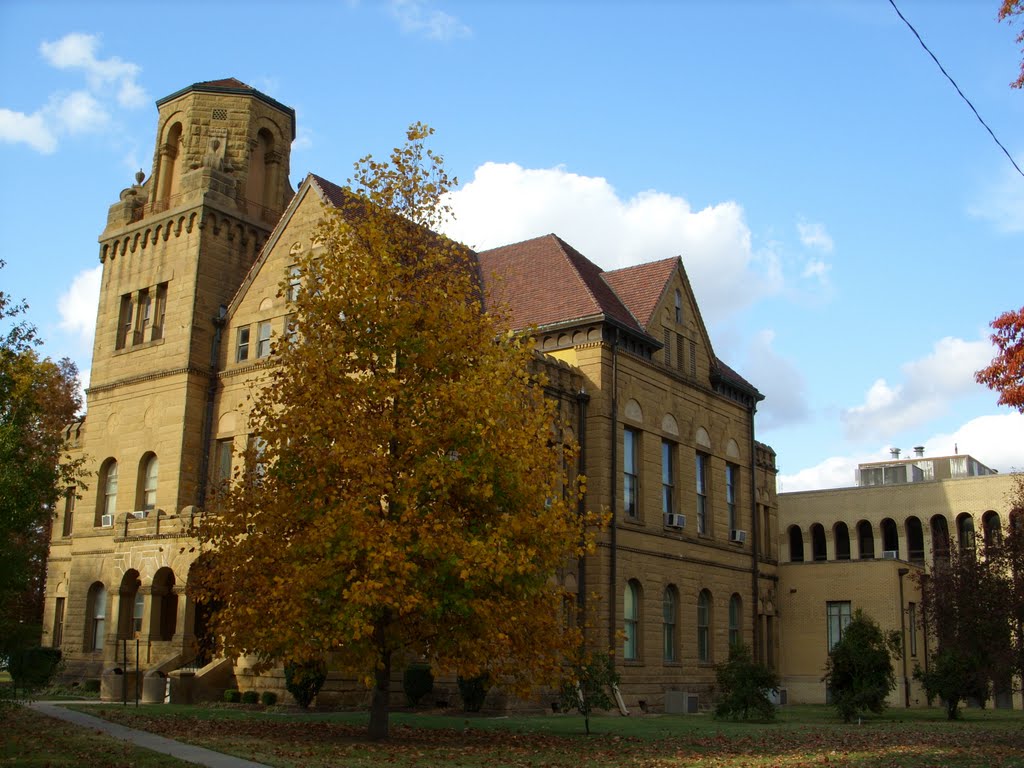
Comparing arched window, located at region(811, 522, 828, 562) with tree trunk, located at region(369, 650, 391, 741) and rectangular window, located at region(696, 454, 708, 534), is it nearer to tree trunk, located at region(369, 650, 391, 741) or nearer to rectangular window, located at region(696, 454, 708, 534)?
rectangular window, located at region(696, 454, 708, 534)

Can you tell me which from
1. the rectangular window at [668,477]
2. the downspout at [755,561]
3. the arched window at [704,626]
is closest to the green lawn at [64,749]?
the rectangular window at [668,477]

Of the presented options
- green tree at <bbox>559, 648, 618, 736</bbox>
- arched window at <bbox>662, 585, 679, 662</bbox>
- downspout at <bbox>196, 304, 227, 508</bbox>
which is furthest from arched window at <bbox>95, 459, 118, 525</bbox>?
green tree at <bbox>559, 648, 618, 736</bbox>

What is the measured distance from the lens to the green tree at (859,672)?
27.7 m

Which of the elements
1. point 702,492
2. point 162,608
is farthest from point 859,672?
point 162,608

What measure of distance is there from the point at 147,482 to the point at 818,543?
40926 mm

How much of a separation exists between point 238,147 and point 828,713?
27492 millimetres

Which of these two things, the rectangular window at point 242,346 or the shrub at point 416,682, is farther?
the rectangular window at point 242,346

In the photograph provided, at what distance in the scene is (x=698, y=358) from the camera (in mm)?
38250

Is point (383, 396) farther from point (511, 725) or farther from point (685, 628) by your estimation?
point (685, 628)

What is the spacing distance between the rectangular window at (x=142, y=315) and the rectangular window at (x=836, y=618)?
28.5m

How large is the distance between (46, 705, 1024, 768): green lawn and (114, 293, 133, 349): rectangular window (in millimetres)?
15498

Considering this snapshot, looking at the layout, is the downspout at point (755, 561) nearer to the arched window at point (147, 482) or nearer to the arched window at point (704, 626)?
the arched window at point (704, 626)

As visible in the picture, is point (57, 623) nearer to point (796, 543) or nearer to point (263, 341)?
point (263, 341)

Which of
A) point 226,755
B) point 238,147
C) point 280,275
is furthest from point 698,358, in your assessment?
point 226,755
